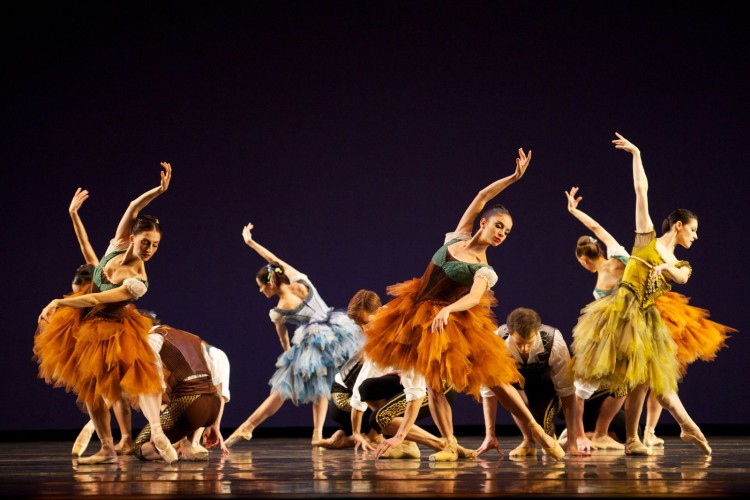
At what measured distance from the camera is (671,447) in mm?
4898

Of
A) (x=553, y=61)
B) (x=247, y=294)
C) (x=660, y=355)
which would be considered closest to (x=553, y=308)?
(x=553, y=61)

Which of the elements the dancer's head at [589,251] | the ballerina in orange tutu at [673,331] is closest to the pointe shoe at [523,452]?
the ballerina in orange tutu at [673,331]

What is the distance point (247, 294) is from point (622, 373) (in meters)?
3.95

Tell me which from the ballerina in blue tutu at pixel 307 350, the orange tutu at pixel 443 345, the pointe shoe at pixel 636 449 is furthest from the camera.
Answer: the ballerina in blue tutu at pixel 307 350

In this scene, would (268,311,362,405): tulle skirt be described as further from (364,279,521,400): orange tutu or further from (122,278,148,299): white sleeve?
(122,278,148,299): white sleeve

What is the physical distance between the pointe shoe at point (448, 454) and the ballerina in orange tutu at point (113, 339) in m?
1.12

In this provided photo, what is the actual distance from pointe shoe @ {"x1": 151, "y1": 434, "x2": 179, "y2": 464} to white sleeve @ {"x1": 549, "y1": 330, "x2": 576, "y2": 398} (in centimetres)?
182

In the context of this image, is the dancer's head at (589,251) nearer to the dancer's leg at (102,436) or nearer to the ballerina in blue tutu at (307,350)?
the ballerina in blue tutu at (307,350)

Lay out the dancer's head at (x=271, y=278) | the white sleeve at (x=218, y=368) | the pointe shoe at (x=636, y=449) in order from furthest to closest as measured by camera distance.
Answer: the dancer's head at (x=271, y=278)
the white sleeve at (x=218, y=368)
the pointe shoe at (x=636, y=449)

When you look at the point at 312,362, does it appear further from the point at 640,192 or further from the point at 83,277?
the point at 640,192

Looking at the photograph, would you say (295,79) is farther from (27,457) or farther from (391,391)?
(27,457)

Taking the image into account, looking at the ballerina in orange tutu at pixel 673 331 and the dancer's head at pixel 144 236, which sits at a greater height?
the dancer's head at pixel 144 236

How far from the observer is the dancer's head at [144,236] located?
13.2ft

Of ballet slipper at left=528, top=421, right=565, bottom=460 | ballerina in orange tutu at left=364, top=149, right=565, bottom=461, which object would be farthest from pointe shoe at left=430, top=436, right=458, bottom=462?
ballet slipper at left=528, top=421, right=565, bottom=460
